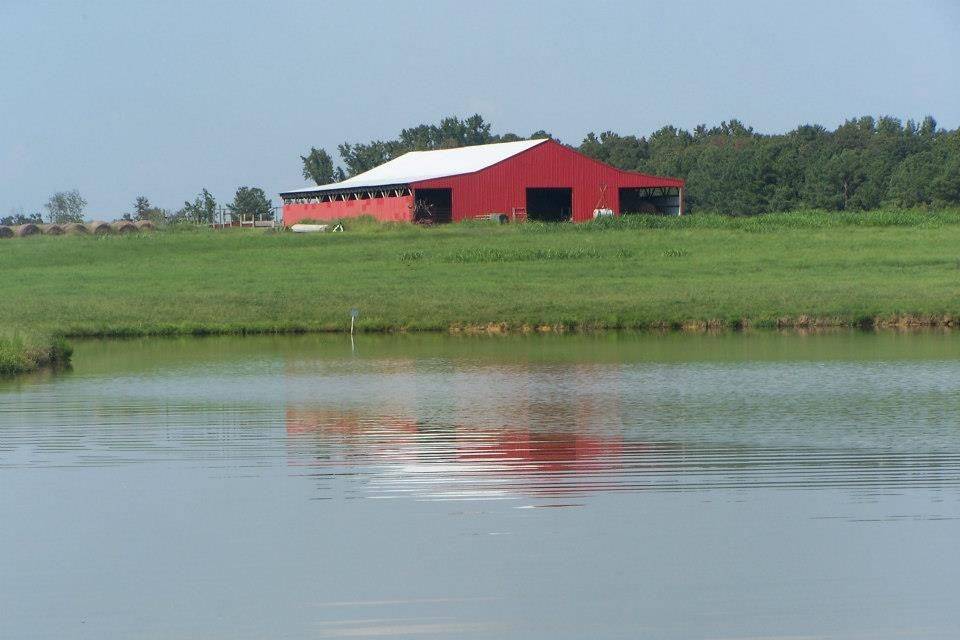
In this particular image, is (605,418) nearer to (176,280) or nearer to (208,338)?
(208,338)

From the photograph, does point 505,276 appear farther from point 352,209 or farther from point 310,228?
point 352,209

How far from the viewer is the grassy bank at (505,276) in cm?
4206

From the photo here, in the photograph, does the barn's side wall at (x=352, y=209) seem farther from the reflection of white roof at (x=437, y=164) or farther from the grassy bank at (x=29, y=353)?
the grassy bank at (x=29, y=353)

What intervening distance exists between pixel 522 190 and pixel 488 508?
Answer: 56.2 metres

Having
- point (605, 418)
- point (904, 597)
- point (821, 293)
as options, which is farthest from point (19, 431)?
point (821, 293)

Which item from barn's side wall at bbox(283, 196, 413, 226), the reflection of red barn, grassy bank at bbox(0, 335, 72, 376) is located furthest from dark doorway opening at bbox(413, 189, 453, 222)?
the reflection of red barn

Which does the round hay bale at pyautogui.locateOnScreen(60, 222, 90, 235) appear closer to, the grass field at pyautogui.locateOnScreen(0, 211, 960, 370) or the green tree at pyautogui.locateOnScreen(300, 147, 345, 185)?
the grass field at pyautogui.locateOnScreen(0, 211, 960, 370)

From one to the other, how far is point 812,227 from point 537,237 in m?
11.7

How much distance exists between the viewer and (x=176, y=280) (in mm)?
51094

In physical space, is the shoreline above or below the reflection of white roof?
below

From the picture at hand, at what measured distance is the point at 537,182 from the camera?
231 feet

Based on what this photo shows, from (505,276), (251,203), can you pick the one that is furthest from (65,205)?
(505,276)

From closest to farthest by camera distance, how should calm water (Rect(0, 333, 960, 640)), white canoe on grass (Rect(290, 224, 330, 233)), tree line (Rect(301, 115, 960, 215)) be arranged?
calm water (Rect(0, 333, 960, 640)) < white canoe on grass (Rect(290, 224, 330, 233)) < tree line (Rect(301, 115, 960, 215))

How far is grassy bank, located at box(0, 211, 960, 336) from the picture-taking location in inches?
1656
